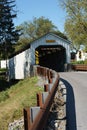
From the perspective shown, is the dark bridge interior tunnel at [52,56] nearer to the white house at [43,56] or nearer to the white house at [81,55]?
the white house at [43,56]

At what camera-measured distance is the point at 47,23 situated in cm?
11531

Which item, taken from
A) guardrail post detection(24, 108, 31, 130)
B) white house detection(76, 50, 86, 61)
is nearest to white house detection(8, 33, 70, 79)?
white house detection(76, 50, 86, 61)

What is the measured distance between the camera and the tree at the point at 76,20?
54.5 meters

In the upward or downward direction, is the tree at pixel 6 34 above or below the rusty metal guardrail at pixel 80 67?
above

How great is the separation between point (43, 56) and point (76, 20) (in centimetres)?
809

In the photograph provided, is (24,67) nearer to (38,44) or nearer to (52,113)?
(38,44)

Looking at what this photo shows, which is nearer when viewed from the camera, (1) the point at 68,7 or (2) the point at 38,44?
(2) the point at 38,44

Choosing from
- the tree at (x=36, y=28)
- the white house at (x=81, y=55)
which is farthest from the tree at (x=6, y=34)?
the tree at (x=36, y=28)

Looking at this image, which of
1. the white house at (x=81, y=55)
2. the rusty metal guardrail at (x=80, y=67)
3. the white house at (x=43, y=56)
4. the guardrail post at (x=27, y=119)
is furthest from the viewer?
the white house at (x=81, y=55)

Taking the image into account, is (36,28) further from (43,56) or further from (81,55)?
(43,56)

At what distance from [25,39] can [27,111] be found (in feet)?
338

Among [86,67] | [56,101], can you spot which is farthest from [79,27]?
[56,101]

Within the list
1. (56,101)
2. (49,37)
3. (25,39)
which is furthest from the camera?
(25,39)

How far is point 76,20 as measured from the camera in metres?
55.3
